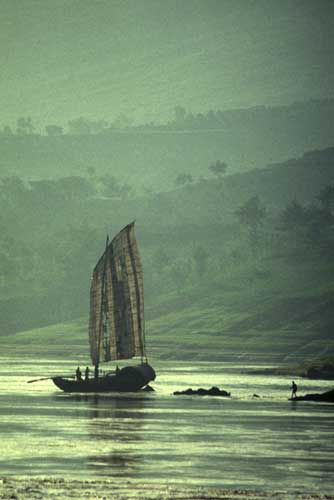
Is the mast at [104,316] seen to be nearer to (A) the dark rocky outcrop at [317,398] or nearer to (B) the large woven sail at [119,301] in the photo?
(B) the large woven sail at [119,301]

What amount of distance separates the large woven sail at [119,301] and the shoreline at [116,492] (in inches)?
2670

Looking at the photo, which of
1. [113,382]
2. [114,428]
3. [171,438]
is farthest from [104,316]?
[171,438]

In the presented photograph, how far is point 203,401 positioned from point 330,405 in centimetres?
990

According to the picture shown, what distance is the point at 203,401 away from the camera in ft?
351

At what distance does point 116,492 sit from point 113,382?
6499cm

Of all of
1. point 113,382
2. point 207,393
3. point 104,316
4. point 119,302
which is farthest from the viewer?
point 104,316

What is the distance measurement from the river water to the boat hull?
1.21m

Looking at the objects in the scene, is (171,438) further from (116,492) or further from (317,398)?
(317,398)

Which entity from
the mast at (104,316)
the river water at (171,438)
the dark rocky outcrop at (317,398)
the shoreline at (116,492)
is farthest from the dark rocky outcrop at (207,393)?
the shoreline at (116,492)

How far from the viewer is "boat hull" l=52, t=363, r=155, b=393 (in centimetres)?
11712

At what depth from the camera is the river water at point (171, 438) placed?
191ft

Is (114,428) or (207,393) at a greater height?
(207,393)

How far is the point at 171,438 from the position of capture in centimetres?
7444

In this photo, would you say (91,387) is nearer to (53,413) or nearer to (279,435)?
(53,413)
